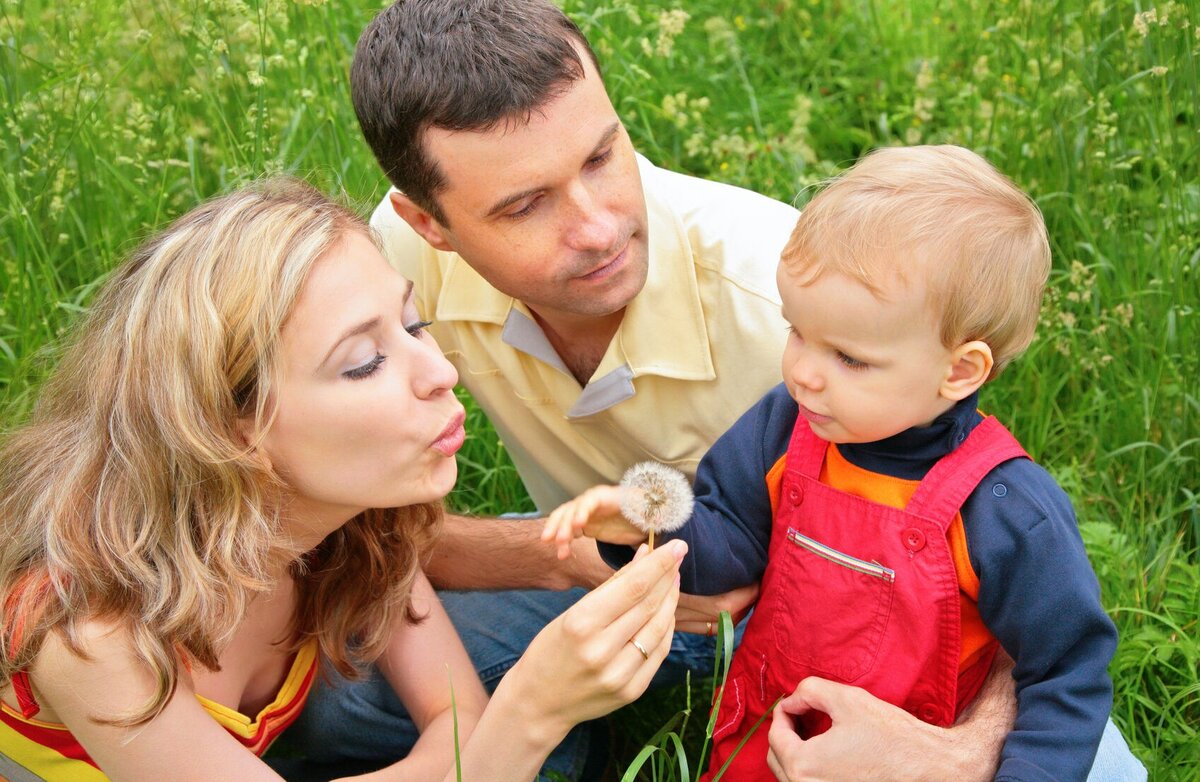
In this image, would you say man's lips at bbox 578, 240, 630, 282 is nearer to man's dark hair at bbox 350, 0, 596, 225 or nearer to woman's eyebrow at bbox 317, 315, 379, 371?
man's dark hair at bbox 350, 0, 596, 225

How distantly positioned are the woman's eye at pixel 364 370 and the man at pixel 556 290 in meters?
0.47

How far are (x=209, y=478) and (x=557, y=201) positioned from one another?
0.84 metres

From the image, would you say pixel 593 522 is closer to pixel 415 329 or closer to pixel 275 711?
pixel 415 329

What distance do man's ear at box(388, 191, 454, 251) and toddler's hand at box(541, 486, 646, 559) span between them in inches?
32.9

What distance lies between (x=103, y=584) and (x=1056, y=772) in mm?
1558

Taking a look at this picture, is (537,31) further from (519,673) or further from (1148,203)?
(1148,203)

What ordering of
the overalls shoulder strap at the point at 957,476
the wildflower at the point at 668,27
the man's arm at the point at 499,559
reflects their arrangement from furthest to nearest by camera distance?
the wildflower at the point at 668,27 < the man's arm at the point at 499,559 < the overalls shoulder strap at the point at 957,476

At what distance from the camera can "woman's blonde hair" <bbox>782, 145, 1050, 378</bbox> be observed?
5.83 ft

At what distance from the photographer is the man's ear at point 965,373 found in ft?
6.02

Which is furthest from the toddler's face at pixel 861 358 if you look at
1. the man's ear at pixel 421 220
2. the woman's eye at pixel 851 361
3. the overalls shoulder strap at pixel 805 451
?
the man's ear at pixel 421 220

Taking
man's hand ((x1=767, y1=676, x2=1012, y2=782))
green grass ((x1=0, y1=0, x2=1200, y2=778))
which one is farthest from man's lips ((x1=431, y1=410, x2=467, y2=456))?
man's hand ((x1=767, y1=676, x2=1012, y2=782))

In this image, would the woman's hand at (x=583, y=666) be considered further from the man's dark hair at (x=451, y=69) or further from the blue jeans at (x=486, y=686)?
the man's dark hair at (x=451, y=69)

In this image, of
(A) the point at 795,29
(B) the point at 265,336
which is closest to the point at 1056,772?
(B) the point at 265,336

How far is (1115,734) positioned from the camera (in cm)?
231
